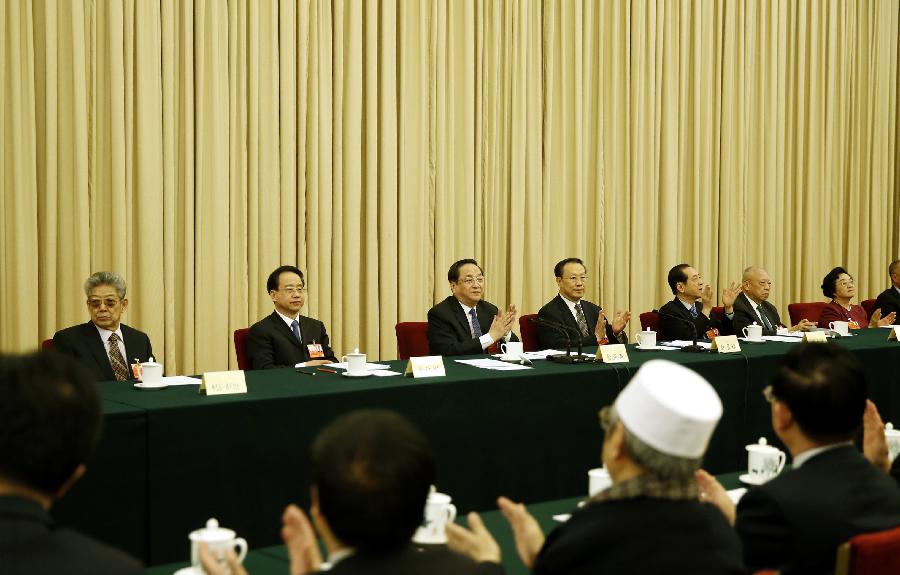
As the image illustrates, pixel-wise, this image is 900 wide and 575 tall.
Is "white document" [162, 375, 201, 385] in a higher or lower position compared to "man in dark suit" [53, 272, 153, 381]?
lower

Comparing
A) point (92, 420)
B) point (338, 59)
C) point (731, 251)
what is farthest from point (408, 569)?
point (731, 251)

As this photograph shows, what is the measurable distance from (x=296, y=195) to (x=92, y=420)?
5.30 meters

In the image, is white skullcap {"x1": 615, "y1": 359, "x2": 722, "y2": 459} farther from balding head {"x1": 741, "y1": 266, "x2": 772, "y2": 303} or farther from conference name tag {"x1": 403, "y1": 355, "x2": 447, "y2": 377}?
balding head {"x1": 741, "y1": 266, "x2": 772, "y2": 303}

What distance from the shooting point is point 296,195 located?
656cm

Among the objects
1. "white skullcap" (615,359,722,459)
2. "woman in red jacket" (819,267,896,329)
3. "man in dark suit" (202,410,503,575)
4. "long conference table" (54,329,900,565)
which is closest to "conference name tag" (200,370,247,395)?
"long conference table" (54,329,900,565)

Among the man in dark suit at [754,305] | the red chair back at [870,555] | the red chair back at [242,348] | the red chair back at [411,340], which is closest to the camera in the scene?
the red chair back at [870,555]

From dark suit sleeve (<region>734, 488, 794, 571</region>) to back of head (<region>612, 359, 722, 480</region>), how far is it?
1.07ft

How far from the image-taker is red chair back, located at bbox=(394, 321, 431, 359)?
546 centimetres

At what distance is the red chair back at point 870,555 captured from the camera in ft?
5.50

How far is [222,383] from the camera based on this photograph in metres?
3.56

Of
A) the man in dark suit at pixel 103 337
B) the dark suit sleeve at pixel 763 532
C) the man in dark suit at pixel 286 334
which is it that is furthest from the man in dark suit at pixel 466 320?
the dark suit sleeve at pixel 763 532

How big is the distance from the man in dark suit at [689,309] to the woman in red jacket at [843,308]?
3.18ft

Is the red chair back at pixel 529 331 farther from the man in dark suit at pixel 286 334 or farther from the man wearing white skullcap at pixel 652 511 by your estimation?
the man wearing white skullcap at pixel 652 511

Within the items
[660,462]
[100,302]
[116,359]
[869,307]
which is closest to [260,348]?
[116,359]
